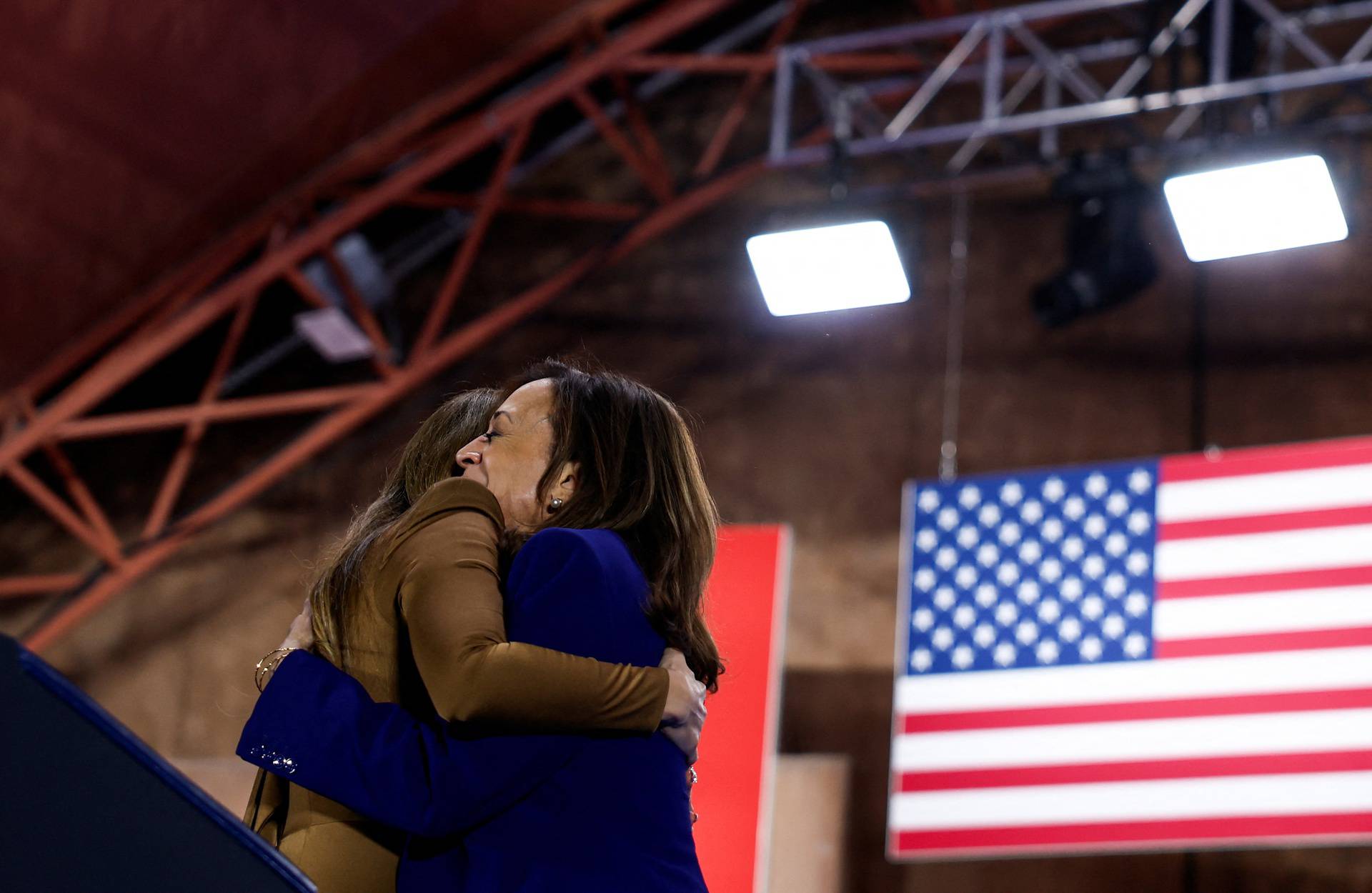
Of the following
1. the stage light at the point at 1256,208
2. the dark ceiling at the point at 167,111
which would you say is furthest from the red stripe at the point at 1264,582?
the dark ceiling at the point at 167,111

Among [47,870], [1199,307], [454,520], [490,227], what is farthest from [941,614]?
[47,870]

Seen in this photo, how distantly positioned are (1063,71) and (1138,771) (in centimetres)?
234

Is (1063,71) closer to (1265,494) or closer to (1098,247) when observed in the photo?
(1098,247)

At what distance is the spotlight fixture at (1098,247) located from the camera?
5477mm

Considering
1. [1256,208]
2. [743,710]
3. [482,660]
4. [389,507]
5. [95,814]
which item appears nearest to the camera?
[95,814]

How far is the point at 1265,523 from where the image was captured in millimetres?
4816

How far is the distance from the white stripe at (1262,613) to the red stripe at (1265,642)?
0.01 meters

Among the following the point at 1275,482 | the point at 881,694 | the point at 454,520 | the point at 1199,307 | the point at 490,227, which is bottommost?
the point at 454,520

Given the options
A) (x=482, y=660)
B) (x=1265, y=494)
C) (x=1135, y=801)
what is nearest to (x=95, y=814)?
(x=482, y=660)

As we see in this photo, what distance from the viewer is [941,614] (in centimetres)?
527

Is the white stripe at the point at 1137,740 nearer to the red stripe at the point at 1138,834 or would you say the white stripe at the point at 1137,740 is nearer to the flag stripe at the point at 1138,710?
the flag stripe at the point at 1138,710

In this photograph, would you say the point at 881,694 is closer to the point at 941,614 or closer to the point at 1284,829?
the point at 941,614

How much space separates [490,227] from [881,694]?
2.94m

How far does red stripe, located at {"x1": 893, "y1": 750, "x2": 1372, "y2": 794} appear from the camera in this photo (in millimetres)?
4516
